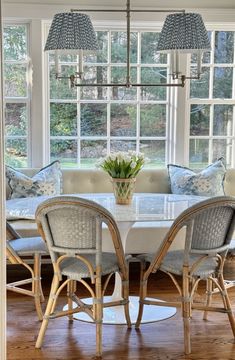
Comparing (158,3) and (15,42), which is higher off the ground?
(158,3)

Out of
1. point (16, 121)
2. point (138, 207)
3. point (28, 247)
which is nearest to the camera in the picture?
point (138, 207)

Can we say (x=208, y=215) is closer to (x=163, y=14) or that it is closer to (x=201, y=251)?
(x=201, y=251)

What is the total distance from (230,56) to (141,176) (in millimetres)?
1382

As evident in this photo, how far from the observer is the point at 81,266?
2928 millimetres

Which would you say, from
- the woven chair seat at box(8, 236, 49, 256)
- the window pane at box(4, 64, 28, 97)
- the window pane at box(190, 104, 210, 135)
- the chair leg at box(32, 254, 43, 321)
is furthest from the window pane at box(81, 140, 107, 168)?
the chair leg at box(32, 254, 43, 321)

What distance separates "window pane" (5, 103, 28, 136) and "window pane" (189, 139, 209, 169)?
4.98 feet

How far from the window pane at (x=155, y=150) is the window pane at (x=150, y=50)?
2.39ft

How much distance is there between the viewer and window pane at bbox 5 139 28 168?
4.71 m

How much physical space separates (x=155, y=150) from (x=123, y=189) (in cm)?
173

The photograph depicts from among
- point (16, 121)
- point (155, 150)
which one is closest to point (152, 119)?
point (155, 150)

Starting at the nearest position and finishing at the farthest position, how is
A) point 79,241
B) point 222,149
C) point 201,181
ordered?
point 79,241, point 201,181, point 222,149

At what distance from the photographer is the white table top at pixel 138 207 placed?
2.89 m

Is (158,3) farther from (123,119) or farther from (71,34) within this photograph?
(71,34)

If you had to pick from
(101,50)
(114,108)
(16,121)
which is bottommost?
(16,121)
